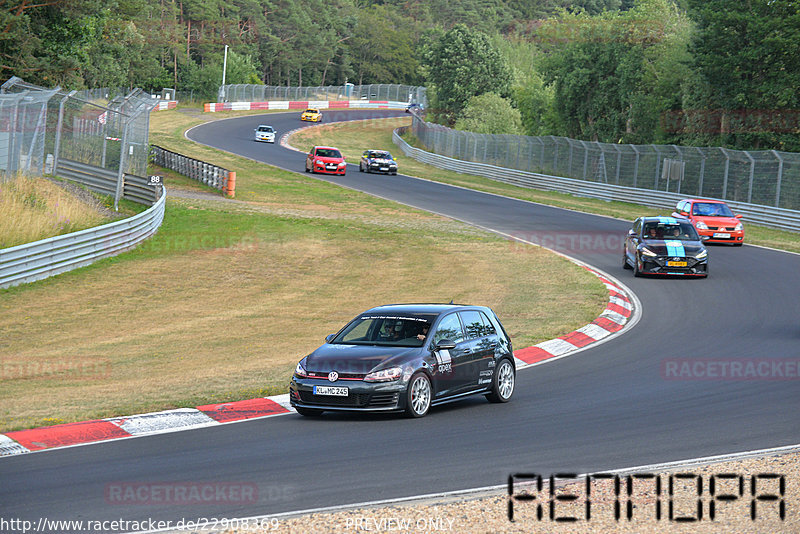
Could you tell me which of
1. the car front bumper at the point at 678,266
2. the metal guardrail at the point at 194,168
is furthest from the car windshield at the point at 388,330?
the metal guardrail at the point at 194,168

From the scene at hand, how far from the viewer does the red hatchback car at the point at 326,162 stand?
54.5 m

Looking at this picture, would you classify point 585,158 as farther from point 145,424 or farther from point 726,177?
point 145,424

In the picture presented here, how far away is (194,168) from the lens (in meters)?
47.4

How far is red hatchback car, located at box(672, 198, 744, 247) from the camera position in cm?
3231

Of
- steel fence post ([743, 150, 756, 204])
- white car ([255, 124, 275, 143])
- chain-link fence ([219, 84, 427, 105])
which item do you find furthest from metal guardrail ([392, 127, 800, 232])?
chain-link fence ([219, 84, 427, 105])

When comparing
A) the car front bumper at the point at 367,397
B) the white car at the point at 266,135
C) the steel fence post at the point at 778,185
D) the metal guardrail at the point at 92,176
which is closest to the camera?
the car front bumper at the point at 367,397

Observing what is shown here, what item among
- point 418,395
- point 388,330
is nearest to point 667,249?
point 388,330

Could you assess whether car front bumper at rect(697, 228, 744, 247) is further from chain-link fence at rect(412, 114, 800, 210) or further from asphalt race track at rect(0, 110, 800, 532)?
asphalt race track at rect(0, 110, 800, 532)

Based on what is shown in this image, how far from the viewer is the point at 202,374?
1431 cm

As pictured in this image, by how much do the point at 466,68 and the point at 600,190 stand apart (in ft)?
146

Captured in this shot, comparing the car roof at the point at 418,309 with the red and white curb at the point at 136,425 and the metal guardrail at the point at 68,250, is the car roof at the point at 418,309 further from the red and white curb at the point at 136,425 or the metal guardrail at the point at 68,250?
the metal guardrail at the point at 68,250

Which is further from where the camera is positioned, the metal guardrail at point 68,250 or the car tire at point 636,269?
the car tire at point 636,269

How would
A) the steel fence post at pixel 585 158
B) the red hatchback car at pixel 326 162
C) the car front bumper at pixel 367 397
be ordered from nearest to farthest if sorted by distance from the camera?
the car front bumper at pixel 367 397, the steel fence post at pixel 585 158, the red hatchback car at pixel 326 162

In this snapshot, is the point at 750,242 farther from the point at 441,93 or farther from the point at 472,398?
the point at 441,93
